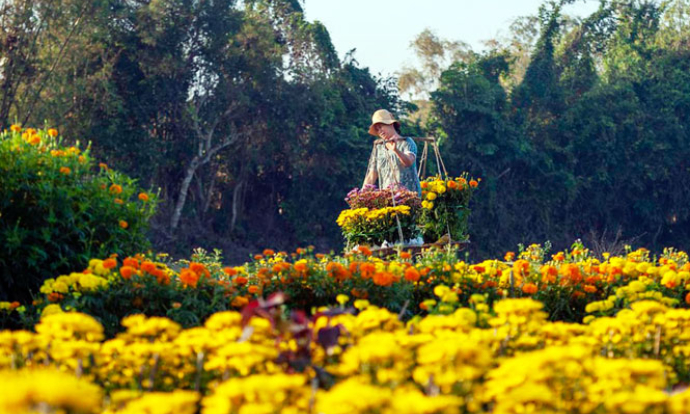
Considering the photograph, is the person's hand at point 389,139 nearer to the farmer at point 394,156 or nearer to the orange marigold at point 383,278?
the farmer at point 394,156

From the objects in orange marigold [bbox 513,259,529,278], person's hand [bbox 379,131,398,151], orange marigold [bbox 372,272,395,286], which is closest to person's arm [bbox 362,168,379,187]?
person's hand [bbox 379,131,398,151]

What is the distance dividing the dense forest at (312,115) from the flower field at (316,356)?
11.0 metres

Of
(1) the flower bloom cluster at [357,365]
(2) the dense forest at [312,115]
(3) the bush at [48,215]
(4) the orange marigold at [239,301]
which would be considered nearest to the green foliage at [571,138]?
(2) the dense forest at [312,115]

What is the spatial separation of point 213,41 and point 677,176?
13684 millimetres

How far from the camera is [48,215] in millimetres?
4668

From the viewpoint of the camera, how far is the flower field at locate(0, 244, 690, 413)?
1.82m

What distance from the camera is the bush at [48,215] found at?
4.57 m

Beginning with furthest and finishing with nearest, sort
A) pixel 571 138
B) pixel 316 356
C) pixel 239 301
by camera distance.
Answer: pixel 571 138 < pixel 239 301 < pixel 316 356

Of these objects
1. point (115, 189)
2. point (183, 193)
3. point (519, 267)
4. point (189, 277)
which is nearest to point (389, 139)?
point (519, 267)

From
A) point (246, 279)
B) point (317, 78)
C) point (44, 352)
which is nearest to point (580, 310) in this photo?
point (246, 279)

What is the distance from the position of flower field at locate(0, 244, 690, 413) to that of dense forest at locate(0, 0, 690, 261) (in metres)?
11.0

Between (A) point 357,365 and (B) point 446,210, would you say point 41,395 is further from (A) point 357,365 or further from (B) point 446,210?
(B) point 446,210

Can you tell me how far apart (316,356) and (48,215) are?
266cm

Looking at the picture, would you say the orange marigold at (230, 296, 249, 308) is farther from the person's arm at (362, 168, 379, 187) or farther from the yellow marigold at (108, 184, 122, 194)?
the person's arm at (362, 168, 379, 187)
